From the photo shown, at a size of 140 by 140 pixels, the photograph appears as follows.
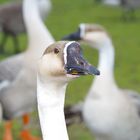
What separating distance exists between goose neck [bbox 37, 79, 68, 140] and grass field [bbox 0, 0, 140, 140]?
3.85 metres

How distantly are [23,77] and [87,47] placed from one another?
16.8 ft

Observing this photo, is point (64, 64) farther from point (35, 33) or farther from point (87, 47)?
point (87, 47)

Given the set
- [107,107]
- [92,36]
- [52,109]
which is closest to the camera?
[52,109]

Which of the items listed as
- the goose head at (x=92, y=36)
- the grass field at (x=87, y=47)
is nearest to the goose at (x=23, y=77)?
the goose head at (x=92, y=36)

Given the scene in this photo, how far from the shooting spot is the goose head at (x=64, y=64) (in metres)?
2.88

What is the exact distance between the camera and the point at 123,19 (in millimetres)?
14797

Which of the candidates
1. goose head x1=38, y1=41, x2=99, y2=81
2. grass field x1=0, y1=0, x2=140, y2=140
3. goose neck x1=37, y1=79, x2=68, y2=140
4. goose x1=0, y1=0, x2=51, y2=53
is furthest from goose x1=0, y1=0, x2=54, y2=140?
goose x1=0, y1=0, x2=51, y2=53

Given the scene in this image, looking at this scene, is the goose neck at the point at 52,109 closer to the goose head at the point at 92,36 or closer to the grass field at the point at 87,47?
the goose head at the point at 92,36

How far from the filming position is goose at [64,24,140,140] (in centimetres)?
571

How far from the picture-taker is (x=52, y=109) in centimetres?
287

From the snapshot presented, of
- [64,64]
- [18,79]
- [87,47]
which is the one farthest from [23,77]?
[87,47]

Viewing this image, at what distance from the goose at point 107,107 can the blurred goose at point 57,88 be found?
9.28 feet

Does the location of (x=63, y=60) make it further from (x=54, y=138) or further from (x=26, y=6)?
(x=26, y=6)

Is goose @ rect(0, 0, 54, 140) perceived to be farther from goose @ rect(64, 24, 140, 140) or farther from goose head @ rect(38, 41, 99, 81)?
goose head @ rect(38, 41, 99, 81)
